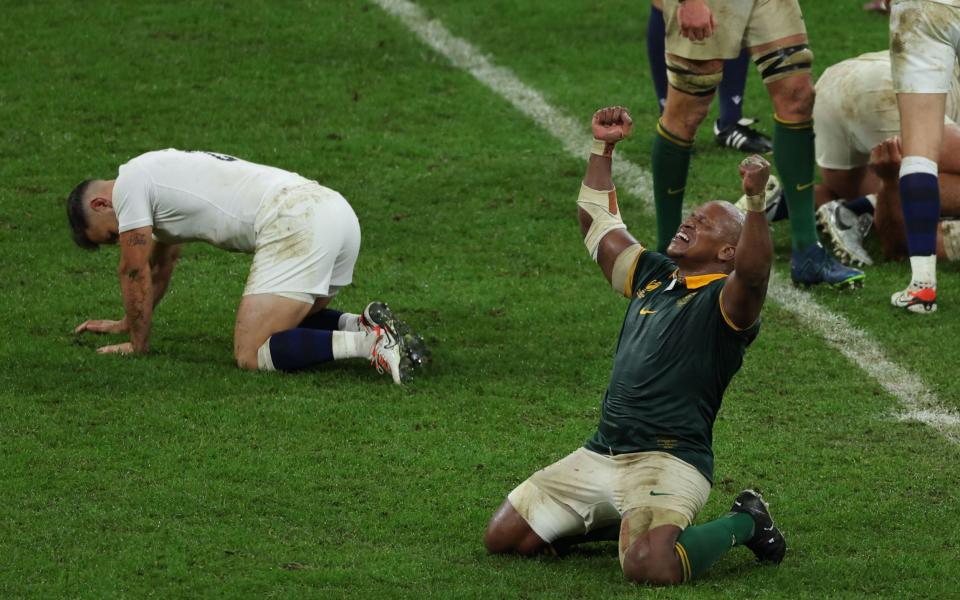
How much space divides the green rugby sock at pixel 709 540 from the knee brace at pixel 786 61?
9.93 ft

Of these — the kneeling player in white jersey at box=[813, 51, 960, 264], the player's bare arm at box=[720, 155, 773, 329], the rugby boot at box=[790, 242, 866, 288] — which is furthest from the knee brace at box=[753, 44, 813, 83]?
the player's bare arm at box=[720, 155, 773, 329]

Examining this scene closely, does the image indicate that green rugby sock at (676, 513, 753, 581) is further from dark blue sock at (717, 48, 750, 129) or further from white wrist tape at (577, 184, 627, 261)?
dark blue sock at (717, 48, 750, 129)

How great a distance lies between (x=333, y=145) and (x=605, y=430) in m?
5.22

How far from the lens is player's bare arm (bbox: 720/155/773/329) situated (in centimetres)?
440

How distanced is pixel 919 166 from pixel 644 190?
2.25 metres

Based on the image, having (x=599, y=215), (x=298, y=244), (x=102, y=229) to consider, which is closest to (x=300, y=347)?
(x=298, y=244)

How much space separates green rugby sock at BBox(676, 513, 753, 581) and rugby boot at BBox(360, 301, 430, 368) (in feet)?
7.26

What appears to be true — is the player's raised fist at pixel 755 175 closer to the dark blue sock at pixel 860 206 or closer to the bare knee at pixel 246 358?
the bare knee at pixel 246 358

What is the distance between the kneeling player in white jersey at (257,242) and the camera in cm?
678

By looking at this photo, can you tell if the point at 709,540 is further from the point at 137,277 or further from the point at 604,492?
the point at 137,277

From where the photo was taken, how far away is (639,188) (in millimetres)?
9344

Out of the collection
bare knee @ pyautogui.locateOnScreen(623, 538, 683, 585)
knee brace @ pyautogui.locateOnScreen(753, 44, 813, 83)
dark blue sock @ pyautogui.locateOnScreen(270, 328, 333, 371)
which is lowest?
dark blue sock @ pyautogui.locateOnScreen(270, 328, 333, 371)

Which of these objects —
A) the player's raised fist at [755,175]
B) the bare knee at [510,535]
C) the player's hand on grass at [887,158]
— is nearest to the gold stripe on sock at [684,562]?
the bare knee at [510,535]

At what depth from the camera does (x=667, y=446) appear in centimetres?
488
